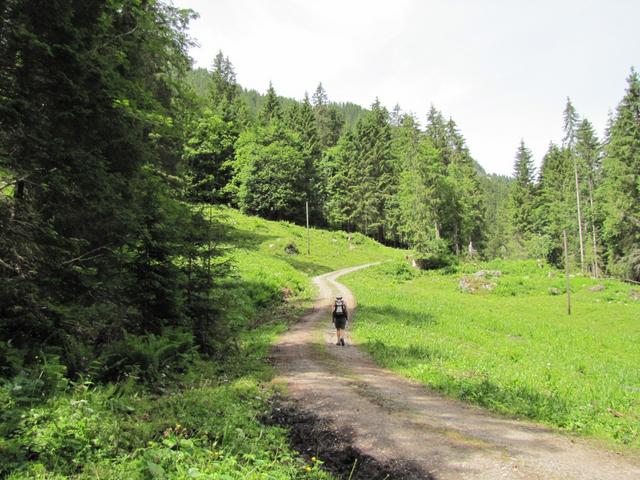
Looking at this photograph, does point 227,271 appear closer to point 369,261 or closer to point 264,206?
point 369,261

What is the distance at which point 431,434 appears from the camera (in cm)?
736

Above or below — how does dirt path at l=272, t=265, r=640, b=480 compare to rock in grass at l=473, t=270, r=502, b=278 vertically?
below

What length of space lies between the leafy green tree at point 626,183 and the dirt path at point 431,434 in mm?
50215

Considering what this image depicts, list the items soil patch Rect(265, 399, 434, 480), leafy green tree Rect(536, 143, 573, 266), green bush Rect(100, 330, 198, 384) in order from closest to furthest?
soil patch Rect(265, 399, 434, 480) < green bush Rect(100, 330, 198, 384) < leafy green tree Rect(536, 143, 573, 266)

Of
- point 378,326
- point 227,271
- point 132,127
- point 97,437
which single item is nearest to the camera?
point 97,437

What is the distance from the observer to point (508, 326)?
81.9 feet

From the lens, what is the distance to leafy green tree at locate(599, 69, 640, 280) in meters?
48.2

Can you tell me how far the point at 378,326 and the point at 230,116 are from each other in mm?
65895

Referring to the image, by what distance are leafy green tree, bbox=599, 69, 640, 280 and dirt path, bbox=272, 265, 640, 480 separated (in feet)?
165

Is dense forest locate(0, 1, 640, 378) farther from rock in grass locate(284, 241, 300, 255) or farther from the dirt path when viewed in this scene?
rock in grass locate(284, 241, 300, 255)

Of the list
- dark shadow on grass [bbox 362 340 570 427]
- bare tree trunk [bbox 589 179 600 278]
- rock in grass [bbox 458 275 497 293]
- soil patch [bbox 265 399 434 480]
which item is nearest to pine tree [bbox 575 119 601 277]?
bare tree trunk [bbox 589 179 600 278]

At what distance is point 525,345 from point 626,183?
40578 millimetres

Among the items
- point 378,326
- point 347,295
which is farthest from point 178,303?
point 347,295

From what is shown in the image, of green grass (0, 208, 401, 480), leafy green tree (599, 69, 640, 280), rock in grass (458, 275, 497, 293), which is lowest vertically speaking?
green grass (0, 208, 401, 480)
